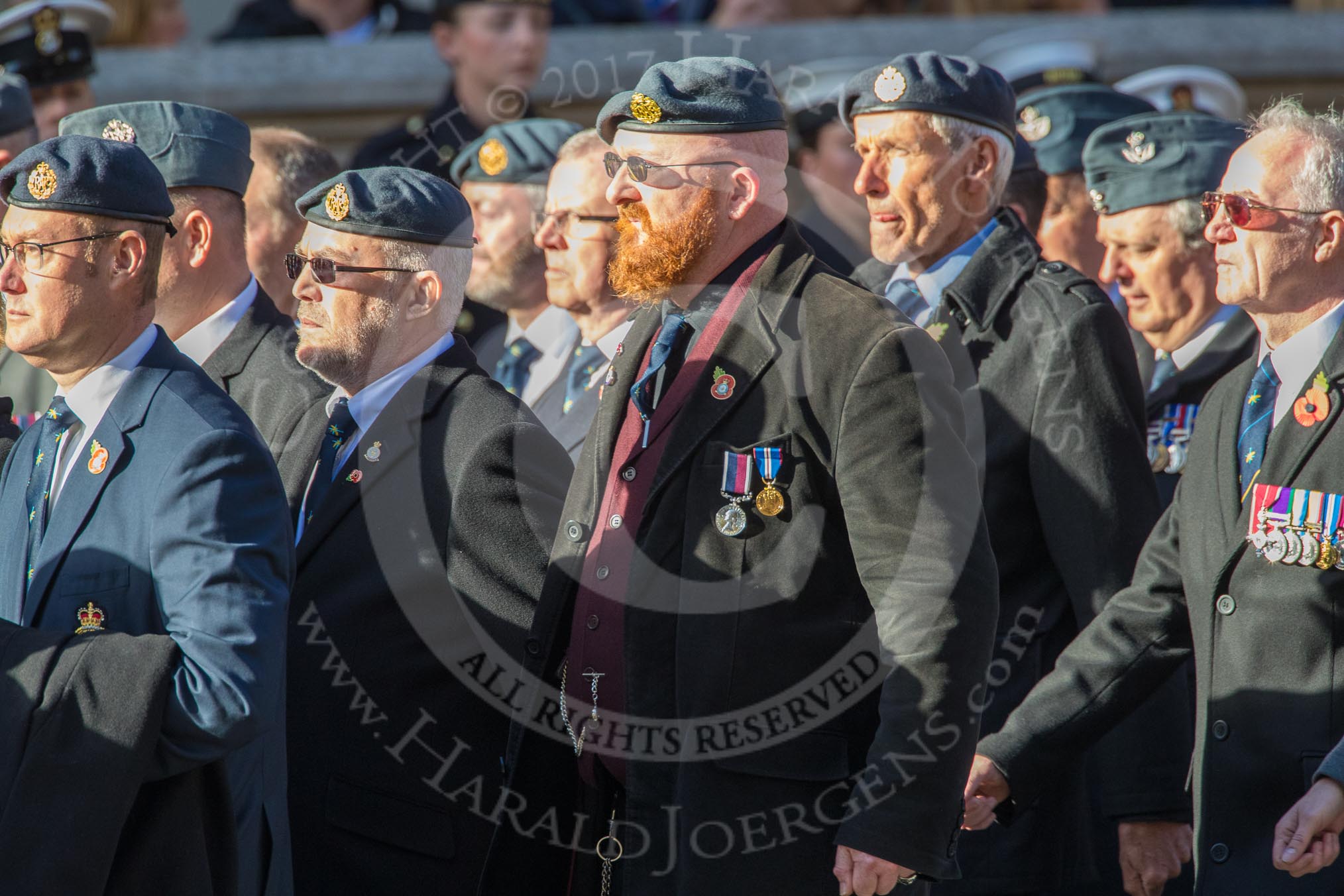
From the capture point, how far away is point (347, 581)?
3.94 meters

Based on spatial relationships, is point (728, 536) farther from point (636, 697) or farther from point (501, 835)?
point (501, 835)

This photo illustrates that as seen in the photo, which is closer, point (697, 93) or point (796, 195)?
point (697, 93)

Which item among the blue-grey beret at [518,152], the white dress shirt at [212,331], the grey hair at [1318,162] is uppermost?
the grey hair at [1318,162]

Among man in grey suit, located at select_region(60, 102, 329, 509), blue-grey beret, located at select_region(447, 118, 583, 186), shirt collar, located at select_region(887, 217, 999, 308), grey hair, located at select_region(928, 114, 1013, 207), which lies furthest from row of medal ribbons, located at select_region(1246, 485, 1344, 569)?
blue-grey beret, located at select_region(447, 118, 583, 186)

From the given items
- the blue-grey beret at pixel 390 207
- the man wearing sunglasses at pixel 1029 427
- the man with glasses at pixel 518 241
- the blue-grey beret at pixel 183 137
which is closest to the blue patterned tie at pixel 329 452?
the blue-grey beret at pixel 390 207

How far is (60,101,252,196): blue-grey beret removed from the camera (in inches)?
190

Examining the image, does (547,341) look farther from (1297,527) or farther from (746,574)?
(1297,527)

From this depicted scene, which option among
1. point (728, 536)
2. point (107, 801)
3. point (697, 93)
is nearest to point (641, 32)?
point (697, 93)

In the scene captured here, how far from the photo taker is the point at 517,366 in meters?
6.03

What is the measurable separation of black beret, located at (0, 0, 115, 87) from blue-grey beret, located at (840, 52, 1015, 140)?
11.2 feet

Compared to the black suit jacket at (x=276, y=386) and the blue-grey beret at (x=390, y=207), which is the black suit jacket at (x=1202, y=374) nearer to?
the blue-grey beret at (x=390, y=207)

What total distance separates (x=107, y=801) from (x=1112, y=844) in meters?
2.61

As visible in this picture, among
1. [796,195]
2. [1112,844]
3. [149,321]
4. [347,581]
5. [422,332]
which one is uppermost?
[149,321]

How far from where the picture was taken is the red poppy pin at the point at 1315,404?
11.9ft
